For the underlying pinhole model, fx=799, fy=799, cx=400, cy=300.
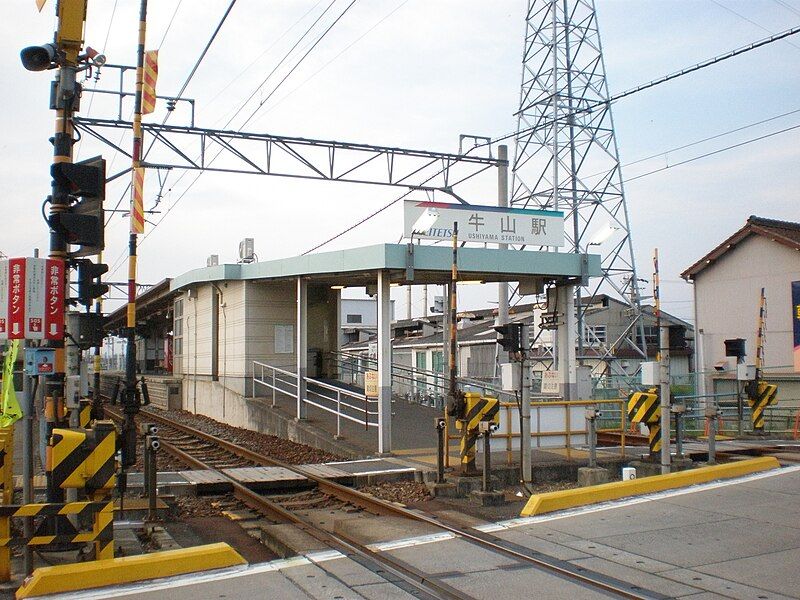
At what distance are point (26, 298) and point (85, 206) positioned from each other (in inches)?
44.7

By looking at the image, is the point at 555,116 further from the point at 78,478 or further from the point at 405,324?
the point at 405,324

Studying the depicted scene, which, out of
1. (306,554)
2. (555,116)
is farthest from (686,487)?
(555,116)

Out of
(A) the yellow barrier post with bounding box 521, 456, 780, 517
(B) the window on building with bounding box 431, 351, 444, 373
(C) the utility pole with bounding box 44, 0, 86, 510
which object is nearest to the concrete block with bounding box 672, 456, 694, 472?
(A) the yellow barrier post with bounding box 521, 456, 780, 517

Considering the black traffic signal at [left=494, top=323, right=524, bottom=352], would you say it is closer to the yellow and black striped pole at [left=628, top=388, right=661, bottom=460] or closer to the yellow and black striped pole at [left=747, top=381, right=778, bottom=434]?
the yellow and black striped pole at [left=628, top=388, right=661, bottom=460]

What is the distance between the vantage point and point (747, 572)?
21.8 feet

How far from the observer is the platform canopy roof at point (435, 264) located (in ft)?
48.9

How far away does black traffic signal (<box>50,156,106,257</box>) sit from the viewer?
288 inches

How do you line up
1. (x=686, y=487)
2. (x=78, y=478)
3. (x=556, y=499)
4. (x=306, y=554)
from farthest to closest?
(x=686, y=487)
(x=556, y=499)
(x=306, y=554)
(x=78, y=478)

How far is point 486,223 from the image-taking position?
54.6 feet

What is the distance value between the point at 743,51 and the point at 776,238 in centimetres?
1658

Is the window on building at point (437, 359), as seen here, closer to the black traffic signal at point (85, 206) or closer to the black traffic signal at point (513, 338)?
the black traffic signal at point (513, 338)

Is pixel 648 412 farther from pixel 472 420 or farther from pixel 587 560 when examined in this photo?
pixel 587 560

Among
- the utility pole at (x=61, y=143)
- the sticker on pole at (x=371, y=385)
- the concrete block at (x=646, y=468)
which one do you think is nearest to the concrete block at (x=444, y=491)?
the concrete block at (x=646, y=468)

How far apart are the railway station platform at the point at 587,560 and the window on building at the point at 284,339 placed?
13.8m
